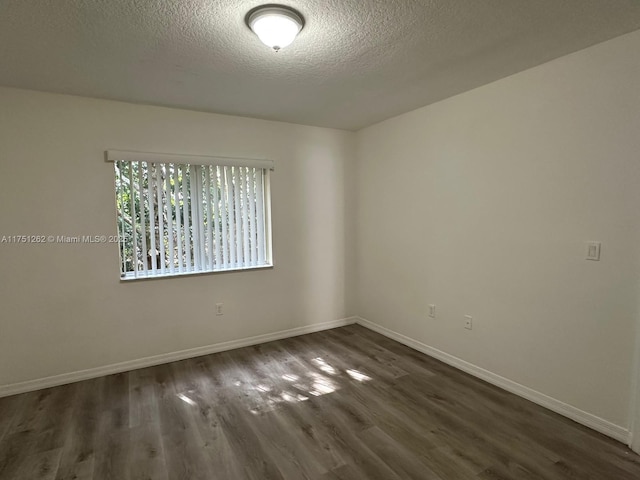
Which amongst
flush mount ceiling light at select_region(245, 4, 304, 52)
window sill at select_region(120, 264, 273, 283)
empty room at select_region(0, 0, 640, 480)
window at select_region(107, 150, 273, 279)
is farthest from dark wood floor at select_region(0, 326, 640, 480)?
flush mount ceiling light at select_region(245, 4, 304, 52)

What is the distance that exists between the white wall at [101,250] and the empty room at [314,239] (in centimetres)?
2

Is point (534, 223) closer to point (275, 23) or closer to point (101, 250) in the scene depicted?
point (275, 23)

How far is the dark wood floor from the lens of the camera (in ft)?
6.23

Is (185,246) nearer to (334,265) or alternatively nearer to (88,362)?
(88,362)

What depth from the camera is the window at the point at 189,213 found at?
10.3 ft

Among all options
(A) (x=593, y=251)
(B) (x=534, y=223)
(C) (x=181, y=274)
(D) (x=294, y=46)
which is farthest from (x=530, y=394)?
(C) (x=181, y=274)

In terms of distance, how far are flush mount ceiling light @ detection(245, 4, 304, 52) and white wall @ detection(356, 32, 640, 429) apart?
181cm

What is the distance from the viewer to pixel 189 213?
338 cm

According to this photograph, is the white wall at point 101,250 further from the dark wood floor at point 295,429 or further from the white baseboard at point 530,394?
the white baseboard at point 530,394

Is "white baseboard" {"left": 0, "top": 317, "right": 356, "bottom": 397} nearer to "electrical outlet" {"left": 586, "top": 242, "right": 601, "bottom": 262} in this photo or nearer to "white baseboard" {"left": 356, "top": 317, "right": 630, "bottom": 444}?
"white baseboard" {"left": 356, "top": 317, "right": 630, "bottom": 444}

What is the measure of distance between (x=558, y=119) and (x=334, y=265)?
2.71 metres

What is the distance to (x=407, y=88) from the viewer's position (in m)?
2.83

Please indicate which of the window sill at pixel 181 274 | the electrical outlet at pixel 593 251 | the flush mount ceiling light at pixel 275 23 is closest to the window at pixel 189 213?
the window sill at pixel 181 274

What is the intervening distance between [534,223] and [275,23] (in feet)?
7.28
